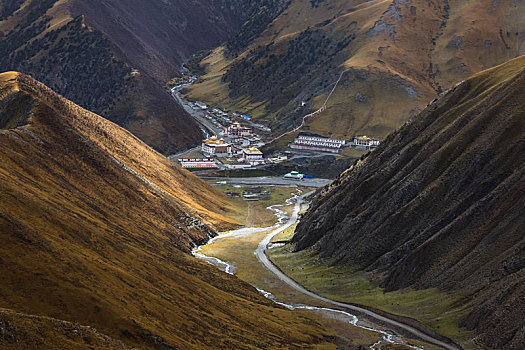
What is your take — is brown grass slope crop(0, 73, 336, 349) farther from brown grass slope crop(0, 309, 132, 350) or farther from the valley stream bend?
the valley stream bend

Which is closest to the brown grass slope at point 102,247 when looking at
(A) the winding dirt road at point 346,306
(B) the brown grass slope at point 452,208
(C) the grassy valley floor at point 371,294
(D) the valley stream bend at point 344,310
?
(D) the valley stream bend at point 344,310

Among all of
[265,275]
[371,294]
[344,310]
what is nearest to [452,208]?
[371,294]

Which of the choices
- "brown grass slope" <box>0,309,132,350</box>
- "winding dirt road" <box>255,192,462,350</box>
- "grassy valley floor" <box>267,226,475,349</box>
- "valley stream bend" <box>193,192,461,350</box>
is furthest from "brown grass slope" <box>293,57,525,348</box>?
"brown grass slope" <box>0,309,132,350</box>

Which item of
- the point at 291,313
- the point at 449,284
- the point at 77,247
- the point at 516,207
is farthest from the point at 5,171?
the point at 516,207

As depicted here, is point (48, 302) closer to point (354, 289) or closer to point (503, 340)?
point (503, 340)

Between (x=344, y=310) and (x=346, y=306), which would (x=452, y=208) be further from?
(x=344, y=310)
